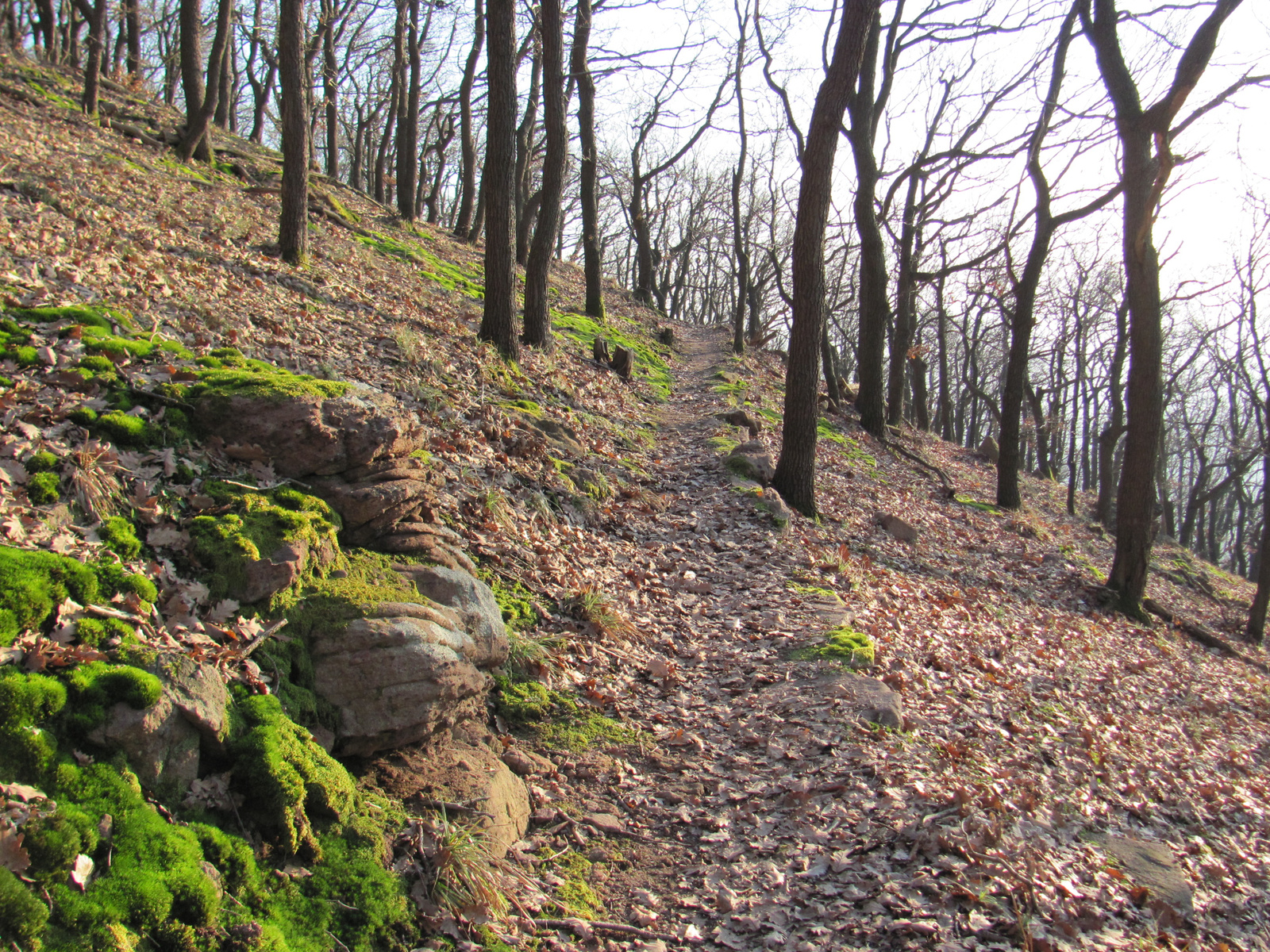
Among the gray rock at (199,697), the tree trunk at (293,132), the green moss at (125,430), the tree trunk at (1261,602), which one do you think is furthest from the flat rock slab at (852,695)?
the tree trunk at (1261,602)

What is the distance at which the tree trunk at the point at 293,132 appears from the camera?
30.4 feet

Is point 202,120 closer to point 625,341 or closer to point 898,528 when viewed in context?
point 625,341

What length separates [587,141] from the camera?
16875 mm

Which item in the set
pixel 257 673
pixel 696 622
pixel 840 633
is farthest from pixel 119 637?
pixel 840 633

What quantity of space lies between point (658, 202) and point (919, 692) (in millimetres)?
39817

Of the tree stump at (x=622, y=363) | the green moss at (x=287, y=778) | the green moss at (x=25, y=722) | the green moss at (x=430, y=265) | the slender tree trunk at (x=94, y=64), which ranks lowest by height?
the green moss at (x=287, y=778)

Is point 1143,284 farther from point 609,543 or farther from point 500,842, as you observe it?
point 500,842

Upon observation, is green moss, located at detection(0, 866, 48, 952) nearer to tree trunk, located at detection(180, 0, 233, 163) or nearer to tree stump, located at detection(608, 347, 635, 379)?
tree stump, located at detection(608, 347, 635, 379)

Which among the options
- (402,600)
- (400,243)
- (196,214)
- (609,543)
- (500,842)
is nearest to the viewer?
(500,842)

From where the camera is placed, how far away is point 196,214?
974 cm

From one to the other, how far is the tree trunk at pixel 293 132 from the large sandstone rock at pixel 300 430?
6.18m

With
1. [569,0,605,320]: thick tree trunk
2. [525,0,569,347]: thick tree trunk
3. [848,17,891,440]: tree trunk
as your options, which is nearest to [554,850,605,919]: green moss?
[525,0,569,347]: thick tree trunk

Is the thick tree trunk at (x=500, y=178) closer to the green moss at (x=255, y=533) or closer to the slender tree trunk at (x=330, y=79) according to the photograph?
the green moss at (x=255, y=533)

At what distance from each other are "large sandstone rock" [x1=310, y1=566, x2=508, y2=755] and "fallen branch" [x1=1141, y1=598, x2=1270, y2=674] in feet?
37.3
